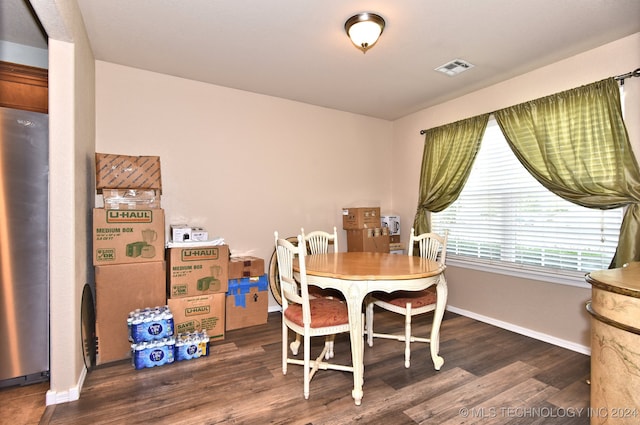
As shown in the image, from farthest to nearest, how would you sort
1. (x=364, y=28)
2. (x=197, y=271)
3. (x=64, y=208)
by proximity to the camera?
(x=197, y=271)
(x=364, y=28)
(x=64, y=208)

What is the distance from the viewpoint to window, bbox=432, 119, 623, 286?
2.95 metres

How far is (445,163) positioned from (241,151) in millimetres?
2527

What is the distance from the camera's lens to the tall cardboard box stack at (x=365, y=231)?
14.1ft

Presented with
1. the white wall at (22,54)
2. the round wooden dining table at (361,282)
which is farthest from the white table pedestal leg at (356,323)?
the white wall at (22,54)

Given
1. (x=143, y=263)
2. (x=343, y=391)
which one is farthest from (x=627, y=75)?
(x=143, y=263)

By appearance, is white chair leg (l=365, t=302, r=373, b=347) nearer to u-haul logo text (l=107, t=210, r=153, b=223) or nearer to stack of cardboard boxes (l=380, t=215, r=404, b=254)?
stack of cardboard boxes (l=380, t=215, r=404, b=254)

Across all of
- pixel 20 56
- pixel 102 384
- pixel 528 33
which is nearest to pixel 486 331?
pixel 528 33

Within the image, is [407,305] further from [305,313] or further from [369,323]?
[305,313]

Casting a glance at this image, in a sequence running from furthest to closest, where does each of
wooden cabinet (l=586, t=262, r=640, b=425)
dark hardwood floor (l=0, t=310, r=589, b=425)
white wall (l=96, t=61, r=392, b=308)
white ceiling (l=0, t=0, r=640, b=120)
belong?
white wall (l=96, t=61, r=392, b=308) → white ceiling (l=0, t=0, r=640, b=120) → dark hardwood floor (l=0, t=310, r=589, b=425) → wooden cabinet (l=586, t=262, r=640, b=425)

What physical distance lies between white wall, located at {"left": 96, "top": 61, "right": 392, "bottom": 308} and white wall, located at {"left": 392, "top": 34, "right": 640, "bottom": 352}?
1.05 m

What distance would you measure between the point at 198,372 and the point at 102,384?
2.12ft

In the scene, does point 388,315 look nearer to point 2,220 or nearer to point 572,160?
point 572,160

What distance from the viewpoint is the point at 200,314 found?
3.12 meters

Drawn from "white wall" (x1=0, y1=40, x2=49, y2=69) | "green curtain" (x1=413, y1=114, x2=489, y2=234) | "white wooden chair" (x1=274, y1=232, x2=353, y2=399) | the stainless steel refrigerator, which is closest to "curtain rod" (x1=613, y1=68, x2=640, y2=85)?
"green curtain" (x1=413, y1=114, x2=489, y2=234)
